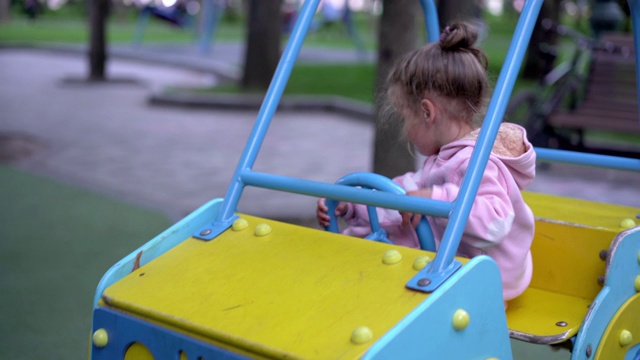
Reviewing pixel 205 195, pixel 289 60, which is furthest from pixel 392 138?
pixel 289 60

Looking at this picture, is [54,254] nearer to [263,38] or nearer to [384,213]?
[384,213]

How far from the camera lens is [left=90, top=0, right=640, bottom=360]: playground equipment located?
5.58ft

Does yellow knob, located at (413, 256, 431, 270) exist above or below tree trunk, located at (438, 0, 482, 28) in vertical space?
below

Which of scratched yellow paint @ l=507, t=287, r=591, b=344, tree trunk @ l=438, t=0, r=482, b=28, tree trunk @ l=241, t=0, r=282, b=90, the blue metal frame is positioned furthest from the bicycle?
the blue metal frame

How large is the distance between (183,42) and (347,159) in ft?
50.6

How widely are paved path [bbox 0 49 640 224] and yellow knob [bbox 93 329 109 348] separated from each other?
2.96 metres

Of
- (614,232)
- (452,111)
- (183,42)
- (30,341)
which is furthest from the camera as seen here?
(183,42)

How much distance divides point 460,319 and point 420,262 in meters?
Result: 0.15

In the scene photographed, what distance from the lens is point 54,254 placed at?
433 cm

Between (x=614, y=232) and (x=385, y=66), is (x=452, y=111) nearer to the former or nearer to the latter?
(x=614, y=232)

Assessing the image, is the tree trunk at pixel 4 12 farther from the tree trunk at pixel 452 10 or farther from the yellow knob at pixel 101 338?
the yellow knob at pixel 101 338

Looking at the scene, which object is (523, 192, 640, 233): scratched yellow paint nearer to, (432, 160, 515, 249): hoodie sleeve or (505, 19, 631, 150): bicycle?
(432, 160, 515, 249): hoodie sleeve

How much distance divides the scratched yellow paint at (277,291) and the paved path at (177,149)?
9.41 ft

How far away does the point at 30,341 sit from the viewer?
3.24m
